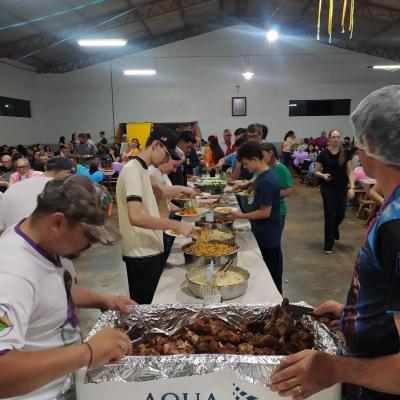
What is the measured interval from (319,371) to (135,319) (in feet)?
2.44

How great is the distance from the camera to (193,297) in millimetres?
1935

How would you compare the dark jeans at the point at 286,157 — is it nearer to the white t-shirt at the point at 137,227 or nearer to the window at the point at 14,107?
the window at the point at 14,107

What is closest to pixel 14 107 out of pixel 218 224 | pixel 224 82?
pixel 224 82

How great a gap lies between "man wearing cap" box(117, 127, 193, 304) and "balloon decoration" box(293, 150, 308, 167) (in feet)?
31.3

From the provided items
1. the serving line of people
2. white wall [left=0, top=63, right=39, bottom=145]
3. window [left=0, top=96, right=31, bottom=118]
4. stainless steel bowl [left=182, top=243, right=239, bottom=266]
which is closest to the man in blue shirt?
stainless steel bowl [left=182, top=243, right=239, bottom=266]

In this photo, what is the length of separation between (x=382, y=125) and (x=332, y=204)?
4.14 metres

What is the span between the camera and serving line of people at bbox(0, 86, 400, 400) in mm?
827

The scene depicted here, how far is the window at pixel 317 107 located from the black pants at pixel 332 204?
9.77 meters

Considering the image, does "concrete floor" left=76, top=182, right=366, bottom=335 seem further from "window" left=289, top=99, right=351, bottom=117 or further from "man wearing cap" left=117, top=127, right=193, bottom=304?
"window" left=289, top=99, right=351, bottom=117

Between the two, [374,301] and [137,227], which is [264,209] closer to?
[137,227]

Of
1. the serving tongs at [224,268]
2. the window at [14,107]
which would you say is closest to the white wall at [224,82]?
the window at [14,107]

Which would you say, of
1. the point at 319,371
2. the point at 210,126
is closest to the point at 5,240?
the point at 319,371

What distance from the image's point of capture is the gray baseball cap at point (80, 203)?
95 centimetres

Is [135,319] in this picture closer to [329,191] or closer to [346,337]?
[346,337]
